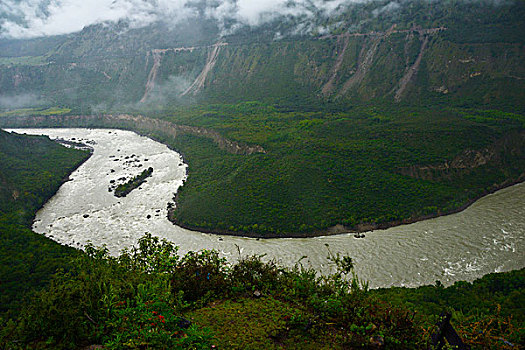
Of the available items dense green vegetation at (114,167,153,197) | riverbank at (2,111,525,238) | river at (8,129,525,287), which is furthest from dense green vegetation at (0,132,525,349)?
dense green vegetation at (114,167,153,197)

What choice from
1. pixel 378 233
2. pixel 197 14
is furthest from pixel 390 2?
pixel 378 233

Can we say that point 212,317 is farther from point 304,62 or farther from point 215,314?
point 304,62

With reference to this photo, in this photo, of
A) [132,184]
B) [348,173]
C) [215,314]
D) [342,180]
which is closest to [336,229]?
[342,180]

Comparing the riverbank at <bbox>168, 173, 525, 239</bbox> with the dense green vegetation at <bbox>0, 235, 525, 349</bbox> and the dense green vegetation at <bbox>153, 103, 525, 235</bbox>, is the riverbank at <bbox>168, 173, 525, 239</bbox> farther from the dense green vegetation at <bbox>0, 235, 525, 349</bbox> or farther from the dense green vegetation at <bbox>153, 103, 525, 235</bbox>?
the dense green vegetation at <bbox>0, 235, 525, 349</bbox>

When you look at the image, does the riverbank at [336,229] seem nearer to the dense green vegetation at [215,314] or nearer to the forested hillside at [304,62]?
the dense green vegetation at [215,314]

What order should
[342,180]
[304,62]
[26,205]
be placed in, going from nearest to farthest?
[342,180] → [26,205] → [304,62]

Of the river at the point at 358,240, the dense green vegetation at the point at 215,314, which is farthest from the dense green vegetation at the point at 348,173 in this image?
the dense green vegetation at the point at 215,314
